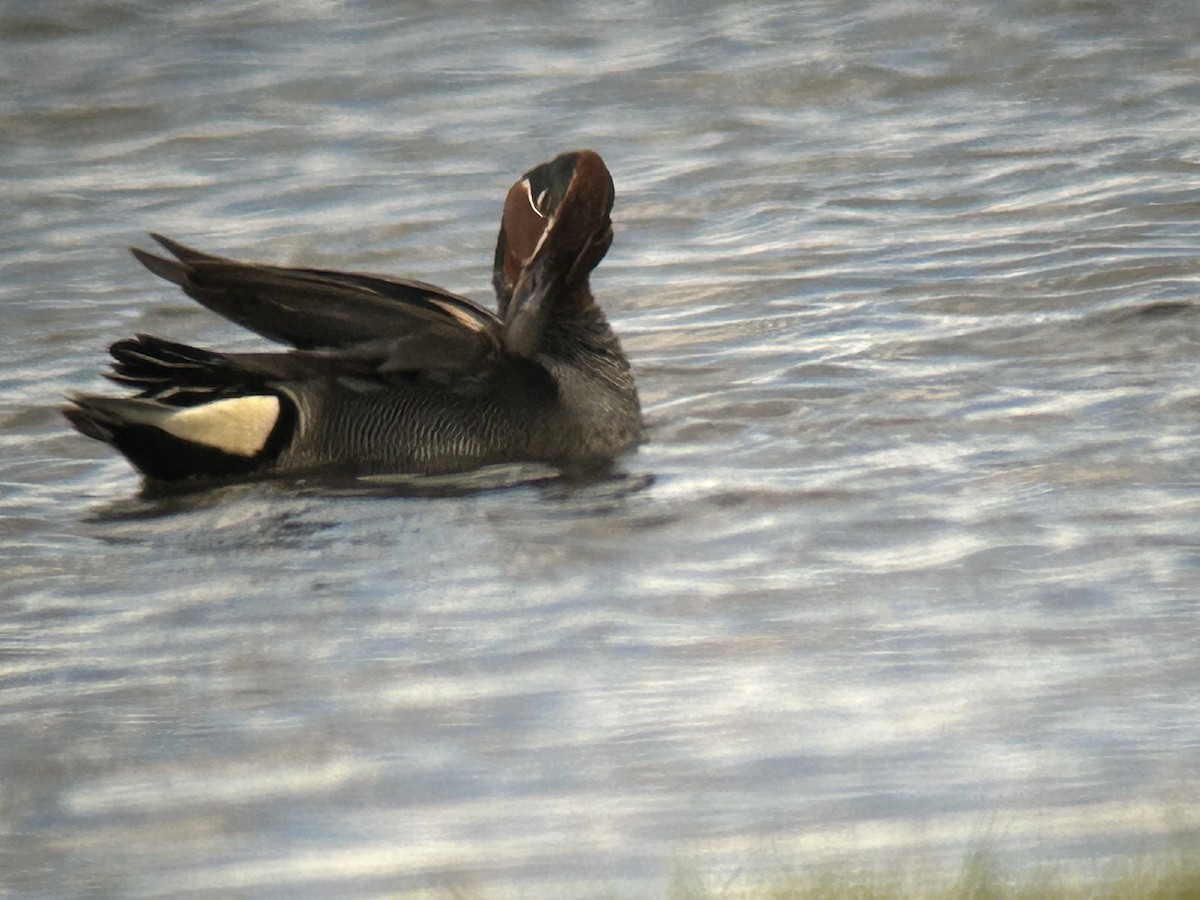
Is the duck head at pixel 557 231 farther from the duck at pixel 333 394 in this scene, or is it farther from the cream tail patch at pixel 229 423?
the cream tail patch at pixel 229 423

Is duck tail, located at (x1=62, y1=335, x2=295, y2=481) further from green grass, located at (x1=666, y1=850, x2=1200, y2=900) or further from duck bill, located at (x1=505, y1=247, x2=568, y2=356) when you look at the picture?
green grass, located at (x1=666, y1=850, x2=1200, y2=900)

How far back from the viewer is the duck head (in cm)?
848

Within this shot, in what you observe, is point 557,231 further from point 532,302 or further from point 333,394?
point 333,394

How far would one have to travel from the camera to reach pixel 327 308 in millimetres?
7965

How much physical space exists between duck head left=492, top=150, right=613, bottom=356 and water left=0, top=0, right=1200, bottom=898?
2.00ft

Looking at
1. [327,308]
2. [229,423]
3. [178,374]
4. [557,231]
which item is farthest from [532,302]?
[178,374]

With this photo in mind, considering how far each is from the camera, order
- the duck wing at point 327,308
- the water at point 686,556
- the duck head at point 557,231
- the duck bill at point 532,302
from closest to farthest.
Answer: the water at point 686,556 → the duck wing at point 327,308 → the duck bill at point 532,302 → the duck head at point 557,231

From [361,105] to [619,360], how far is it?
797 cm

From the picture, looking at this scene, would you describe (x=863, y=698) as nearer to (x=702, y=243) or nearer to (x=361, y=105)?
(x=702, y=243)

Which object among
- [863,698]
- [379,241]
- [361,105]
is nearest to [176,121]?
[361,105]

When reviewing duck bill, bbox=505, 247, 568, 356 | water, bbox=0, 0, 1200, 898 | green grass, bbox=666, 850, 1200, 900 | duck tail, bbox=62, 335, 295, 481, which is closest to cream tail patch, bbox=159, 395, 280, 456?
duck tail, bbox=62, 335, 295, 481

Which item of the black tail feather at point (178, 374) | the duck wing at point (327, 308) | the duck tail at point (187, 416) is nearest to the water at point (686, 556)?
the duck tail at point (187, 416)

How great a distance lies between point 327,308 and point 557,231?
0.99 meters

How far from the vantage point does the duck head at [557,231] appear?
8.48 metres
